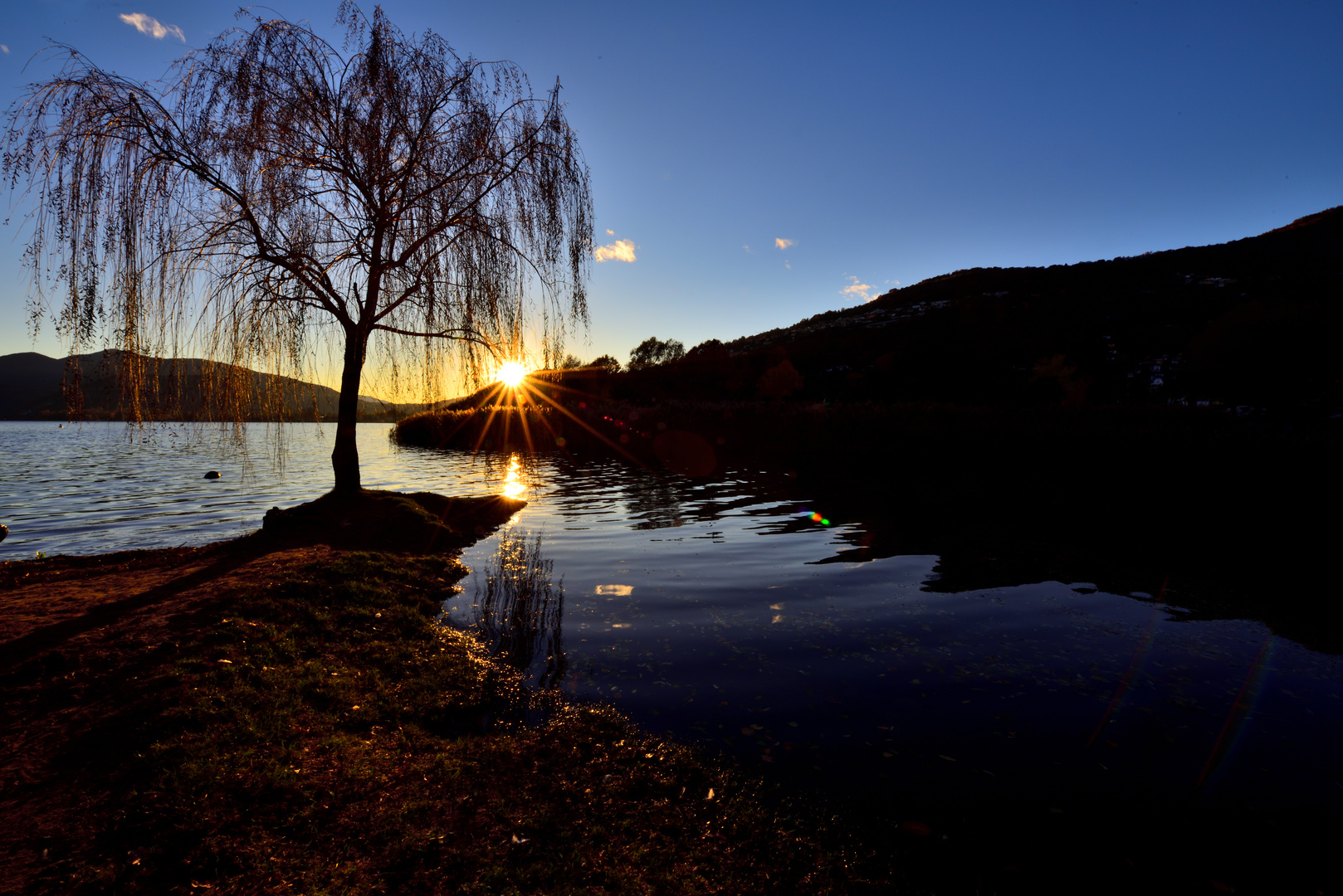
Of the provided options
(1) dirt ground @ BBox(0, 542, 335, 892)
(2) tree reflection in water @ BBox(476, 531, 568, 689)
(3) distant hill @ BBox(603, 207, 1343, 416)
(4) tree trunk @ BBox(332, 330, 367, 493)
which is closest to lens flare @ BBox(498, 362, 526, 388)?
(4) tree trunk @ BBox(332, 330, 367, 493)

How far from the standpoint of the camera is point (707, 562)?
9.52 m

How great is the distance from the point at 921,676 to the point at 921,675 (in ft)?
0.05

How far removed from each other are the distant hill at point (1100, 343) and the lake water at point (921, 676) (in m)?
27.4

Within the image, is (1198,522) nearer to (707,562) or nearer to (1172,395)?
(707,562)

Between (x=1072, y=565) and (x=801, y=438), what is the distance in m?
22.7

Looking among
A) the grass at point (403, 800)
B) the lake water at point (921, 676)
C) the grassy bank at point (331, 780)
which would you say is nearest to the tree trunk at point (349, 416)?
the lake water at point (921, 676)

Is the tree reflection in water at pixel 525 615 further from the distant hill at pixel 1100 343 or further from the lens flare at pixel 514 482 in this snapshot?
the distant hill at pixel 1100 343

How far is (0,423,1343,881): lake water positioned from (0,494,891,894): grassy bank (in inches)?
27.4

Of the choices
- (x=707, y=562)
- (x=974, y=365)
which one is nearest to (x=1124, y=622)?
(x=707, y=562)

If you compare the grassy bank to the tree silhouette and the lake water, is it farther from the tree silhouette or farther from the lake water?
the tree silhouette

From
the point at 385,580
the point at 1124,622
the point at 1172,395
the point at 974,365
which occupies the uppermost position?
the point at 974,365

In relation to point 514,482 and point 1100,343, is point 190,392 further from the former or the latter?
point 1100,343

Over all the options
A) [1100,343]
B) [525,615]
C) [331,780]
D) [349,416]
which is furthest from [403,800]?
[1100,343]

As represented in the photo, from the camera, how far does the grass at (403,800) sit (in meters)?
2.83
